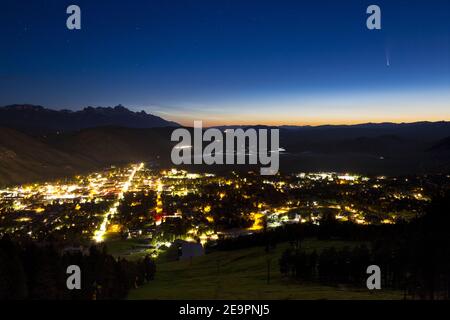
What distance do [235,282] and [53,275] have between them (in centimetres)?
1653

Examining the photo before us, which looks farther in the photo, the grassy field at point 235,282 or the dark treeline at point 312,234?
the dark treeline at point 312,234

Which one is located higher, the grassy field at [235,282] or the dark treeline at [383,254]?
the dark treeline at [383,254]

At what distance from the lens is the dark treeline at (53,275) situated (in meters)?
27.1

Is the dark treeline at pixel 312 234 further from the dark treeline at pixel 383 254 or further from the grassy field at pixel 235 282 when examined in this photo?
the grassy field at pixel 235 282

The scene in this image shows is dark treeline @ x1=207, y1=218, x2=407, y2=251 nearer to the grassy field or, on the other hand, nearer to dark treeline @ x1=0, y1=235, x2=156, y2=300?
the grassy field

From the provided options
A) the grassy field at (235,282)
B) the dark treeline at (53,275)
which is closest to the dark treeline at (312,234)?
the grassy field at (235,282)

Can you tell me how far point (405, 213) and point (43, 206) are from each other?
250 feet

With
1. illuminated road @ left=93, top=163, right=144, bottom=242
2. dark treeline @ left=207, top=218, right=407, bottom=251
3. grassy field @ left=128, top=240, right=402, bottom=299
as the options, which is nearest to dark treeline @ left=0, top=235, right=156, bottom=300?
grassy field @ left=128, top=240, right=402, bottom=299

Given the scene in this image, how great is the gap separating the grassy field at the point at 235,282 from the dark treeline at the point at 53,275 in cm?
228

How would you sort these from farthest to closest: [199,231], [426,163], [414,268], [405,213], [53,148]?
[53,148], [426,163], [405,213], [199,231], [414,268]
